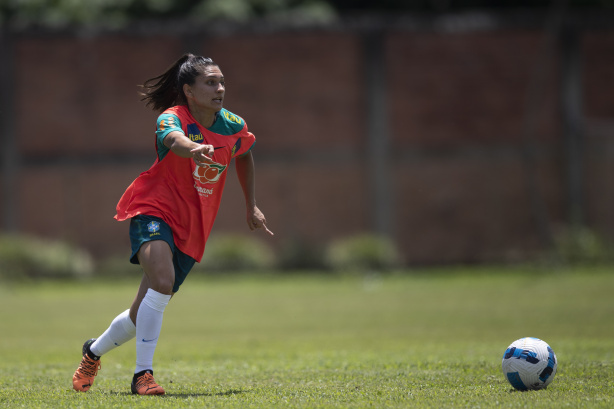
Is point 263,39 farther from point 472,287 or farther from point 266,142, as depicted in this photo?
point 472,287

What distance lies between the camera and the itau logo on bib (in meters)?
6.30

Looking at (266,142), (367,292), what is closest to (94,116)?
(266,142)

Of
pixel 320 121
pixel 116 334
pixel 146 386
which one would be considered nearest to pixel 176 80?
pixel 116 334

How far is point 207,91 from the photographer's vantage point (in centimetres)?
635

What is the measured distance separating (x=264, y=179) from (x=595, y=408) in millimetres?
19648

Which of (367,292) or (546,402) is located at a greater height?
(546,402)

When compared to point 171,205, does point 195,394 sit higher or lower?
lower

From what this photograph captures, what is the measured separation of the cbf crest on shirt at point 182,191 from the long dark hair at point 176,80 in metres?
0.25

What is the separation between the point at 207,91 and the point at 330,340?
6420 mm

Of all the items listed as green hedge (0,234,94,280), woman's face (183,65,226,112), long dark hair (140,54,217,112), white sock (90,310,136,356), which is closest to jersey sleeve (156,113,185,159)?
woman's face (183,65,226,112)

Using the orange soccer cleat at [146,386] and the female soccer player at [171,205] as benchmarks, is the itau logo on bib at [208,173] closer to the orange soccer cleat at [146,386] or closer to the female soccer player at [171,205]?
the female soccer player at [171,205]

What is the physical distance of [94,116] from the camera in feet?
80.6

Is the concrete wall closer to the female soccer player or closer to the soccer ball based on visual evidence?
the female soccer player

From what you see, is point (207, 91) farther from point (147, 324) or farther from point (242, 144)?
point (147, 324)
